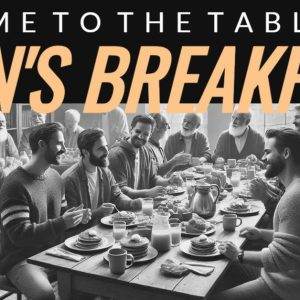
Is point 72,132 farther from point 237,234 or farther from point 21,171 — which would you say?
point 237,234

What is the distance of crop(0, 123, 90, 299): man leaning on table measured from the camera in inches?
98.2

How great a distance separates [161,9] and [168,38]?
45 cm

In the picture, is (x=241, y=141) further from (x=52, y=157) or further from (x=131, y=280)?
(x=131, y=280)

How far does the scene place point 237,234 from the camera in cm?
262

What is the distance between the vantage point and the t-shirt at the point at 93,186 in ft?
10.4

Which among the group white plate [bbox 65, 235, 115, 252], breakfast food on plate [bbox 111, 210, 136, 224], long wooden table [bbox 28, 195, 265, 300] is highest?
breakfast food on plate [bbox 111, 210, 136, 224]

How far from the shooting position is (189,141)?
5488 millimetres

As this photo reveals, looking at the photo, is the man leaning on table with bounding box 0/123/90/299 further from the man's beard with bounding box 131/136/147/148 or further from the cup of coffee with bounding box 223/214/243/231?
the man's beard with bounding box 131/136/147/148

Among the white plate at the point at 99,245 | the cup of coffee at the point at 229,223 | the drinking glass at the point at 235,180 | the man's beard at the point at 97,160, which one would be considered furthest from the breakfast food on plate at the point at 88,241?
the drinking glass at the point at 235,180

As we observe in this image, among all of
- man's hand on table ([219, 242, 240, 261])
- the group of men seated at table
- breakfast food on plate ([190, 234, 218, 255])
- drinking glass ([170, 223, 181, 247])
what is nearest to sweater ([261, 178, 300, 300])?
the group of men seated at table

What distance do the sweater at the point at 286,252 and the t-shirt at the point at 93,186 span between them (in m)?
1.35

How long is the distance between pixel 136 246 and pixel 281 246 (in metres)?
0.65

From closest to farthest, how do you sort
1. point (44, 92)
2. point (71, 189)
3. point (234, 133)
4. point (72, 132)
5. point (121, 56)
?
1. point (71, 189)
2. point (121, 56)
3. point (234, 133)
4. point (72, 132)
5. point (44, 92)

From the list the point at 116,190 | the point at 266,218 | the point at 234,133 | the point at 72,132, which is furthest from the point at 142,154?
the point at 72,132
